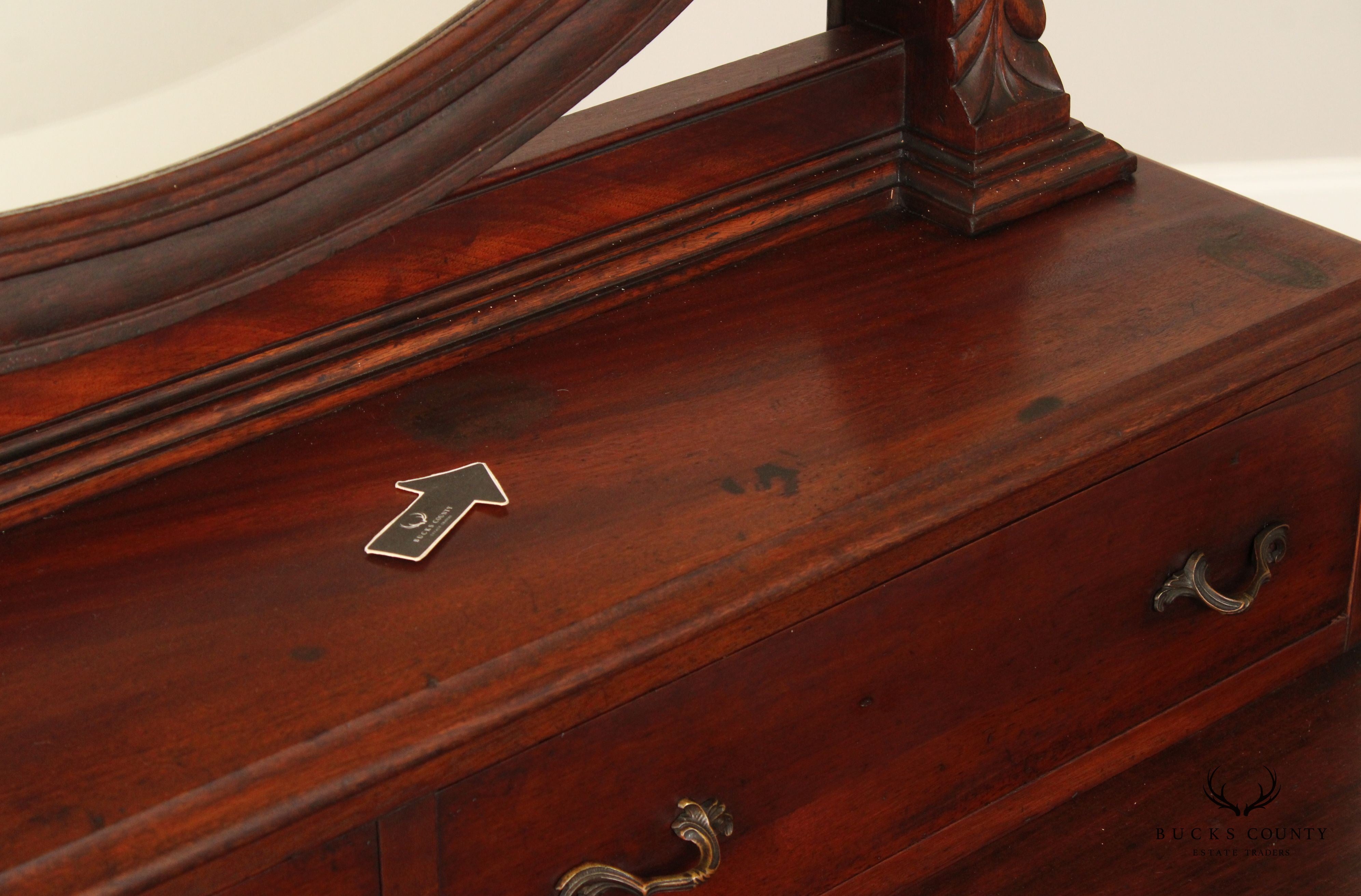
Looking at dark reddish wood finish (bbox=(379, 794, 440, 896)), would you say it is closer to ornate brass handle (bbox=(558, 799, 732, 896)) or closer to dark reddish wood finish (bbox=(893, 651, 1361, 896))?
ornate brass handle (bbox=(558, 799, 732, 896))

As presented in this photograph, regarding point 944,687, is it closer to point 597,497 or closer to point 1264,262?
point 597,497

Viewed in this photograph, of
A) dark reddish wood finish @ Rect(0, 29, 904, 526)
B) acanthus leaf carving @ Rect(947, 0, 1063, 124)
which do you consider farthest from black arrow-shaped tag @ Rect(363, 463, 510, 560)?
acanthus leaf carving @ Rect(947, 0, 1063, 124)

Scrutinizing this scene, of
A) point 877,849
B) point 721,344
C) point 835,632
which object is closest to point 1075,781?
point 877,849

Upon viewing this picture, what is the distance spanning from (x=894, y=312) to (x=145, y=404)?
500 millimetres

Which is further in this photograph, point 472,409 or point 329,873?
point 472,409

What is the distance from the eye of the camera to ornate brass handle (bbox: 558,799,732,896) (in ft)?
2.84

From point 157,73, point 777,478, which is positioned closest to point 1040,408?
point 777,478

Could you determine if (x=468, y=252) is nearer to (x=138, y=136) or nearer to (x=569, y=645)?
(x=138, y=136)

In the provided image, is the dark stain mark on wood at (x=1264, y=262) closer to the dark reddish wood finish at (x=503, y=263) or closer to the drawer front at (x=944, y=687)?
the drawer front at (x=944, y=687)

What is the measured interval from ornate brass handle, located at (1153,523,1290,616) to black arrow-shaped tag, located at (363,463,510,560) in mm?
478

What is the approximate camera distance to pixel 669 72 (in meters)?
1.43

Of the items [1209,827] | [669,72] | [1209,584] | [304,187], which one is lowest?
[1209,827]

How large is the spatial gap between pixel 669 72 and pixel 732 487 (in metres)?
0.63

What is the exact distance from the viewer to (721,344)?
1055 mm
